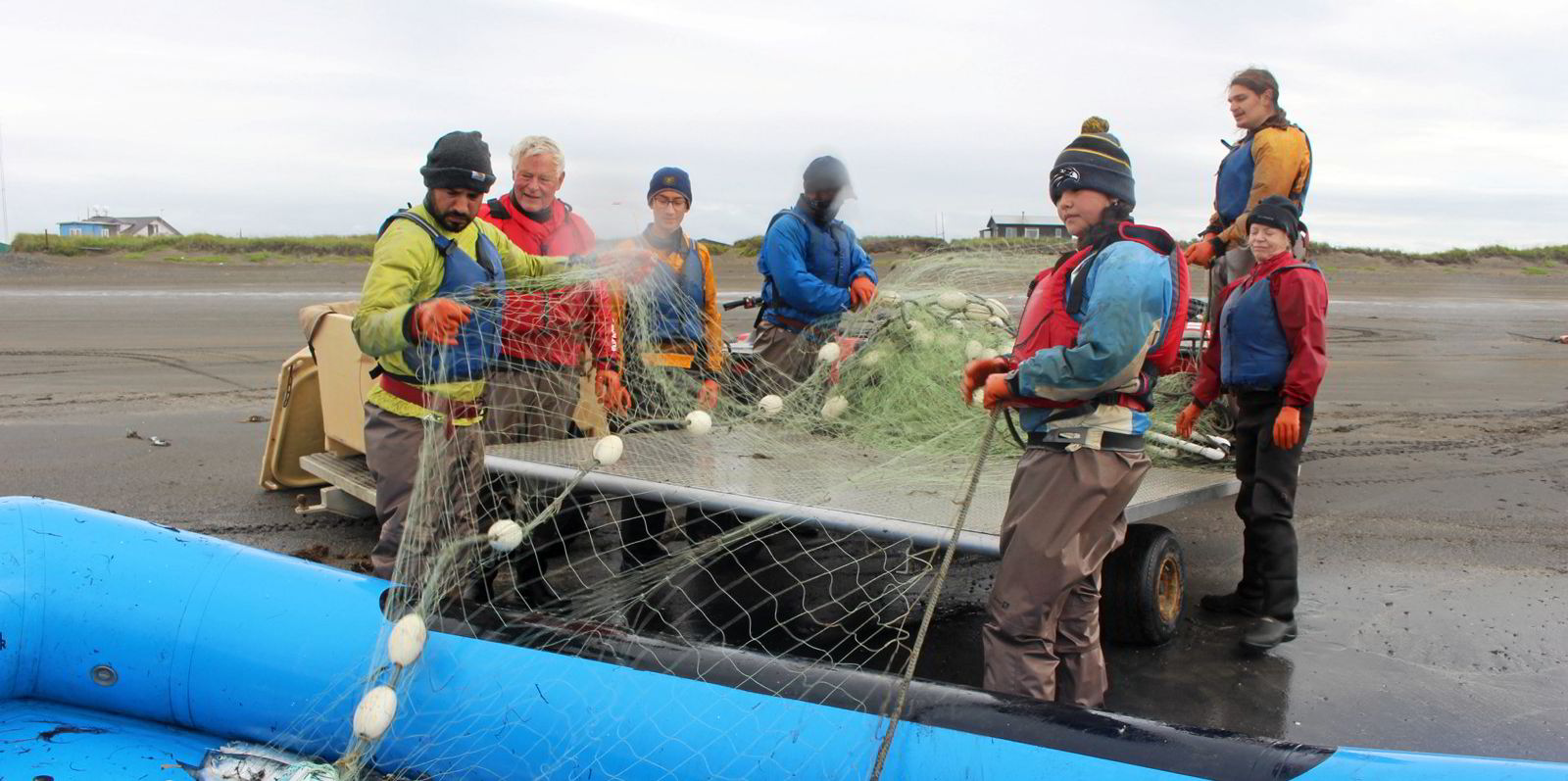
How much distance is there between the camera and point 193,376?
1203cm

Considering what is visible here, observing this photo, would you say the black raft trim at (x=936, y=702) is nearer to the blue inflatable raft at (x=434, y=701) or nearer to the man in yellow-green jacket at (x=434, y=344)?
the blue inflatable raft at (x=434, y=701)

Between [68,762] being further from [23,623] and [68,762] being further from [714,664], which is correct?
[714,664]

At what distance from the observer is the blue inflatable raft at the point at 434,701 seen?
102 inches

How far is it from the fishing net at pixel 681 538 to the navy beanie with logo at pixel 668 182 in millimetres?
452

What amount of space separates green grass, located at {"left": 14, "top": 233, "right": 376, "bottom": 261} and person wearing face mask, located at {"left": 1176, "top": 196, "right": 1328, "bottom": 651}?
112ft

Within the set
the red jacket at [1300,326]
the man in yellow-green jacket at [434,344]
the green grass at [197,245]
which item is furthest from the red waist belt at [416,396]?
the green grass at [197,245]

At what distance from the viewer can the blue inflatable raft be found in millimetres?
2578

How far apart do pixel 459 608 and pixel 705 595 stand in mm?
1936

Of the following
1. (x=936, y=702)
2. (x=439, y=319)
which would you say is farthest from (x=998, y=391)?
(x=439, y=319)

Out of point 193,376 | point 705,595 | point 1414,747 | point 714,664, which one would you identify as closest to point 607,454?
point 714,664

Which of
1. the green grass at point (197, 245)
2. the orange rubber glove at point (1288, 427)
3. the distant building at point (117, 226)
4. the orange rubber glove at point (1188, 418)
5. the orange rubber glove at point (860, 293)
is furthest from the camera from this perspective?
the distant building at point (117, 226)

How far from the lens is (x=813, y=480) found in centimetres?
469

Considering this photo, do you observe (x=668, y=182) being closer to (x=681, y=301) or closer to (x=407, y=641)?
(x=681, y=301)

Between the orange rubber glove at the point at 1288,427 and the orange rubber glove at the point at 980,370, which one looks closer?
the orange rubber glove at the point at 980,370
